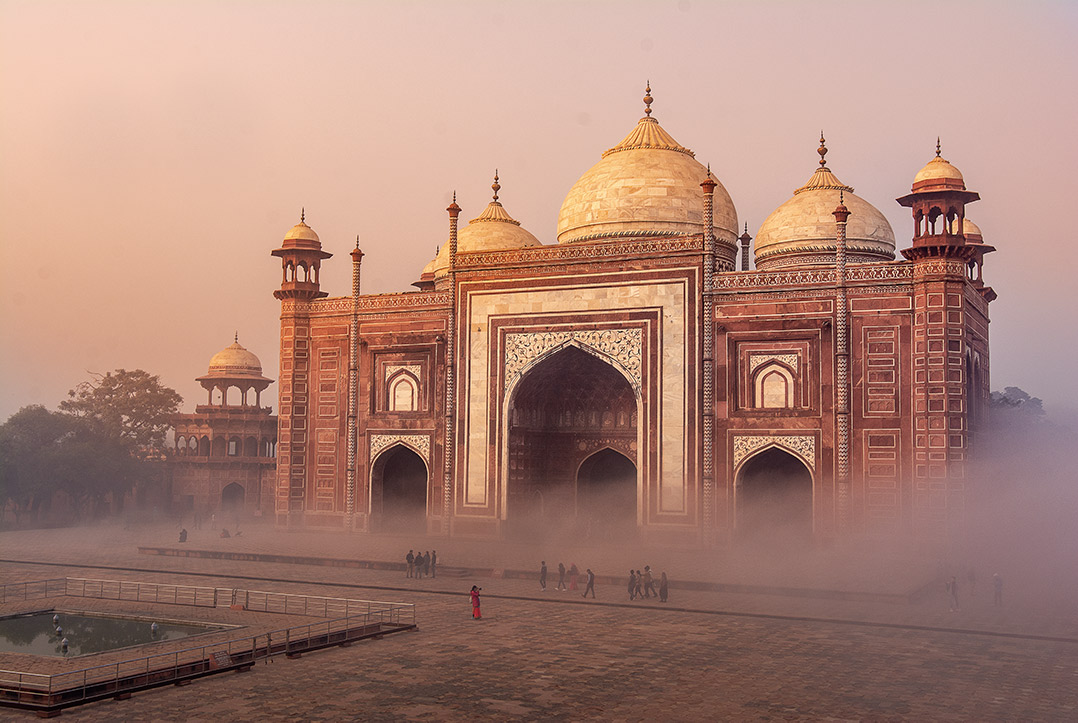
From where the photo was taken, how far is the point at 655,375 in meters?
28.6

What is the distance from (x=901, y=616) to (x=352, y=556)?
45.0 feet

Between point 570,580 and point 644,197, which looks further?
point 644,197

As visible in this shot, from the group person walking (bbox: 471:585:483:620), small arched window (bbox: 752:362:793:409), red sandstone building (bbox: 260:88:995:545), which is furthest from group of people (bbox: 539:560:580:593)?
small arched window (bbox: 752:362:793:409)

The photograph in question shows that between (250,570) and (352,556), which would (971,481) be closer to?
(352,556)

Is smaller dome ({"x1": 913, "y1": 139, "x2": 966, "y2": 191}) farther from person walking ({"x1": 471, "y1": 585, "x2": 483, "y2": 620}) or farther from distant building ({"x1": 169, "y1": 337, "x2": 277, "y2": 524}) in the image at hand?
distant building ({"x1": 169, "y1": 337, "x2": 277, "y2": 524})

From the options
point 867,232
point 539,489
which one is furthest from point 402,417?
point 867,232

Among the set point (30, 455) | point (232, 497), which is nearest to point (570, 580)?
point (232, 497)

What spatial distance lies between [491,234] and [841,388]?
607 inches

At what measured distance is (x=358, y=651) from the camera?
49.3 feet

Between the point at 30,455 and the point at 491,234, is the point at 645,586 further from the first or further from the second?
the point at 30,455

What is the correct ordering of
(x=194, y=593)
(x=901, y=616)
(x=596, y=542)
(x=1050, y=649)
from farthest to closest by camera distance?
(x=596, y=542) → (x=194, y=593) → (x=901, y=616) → (x=1050, y=649)

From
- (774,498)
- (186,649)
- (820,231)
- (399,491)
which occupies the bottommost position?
(186,649)

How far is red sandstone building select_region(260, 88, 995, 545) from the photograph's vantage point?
26266 millimetres

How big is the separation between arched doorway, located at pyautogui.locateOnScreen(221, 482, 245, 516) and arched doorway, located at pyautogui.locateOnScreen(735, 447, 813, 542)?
23.3 meters
